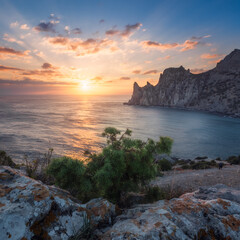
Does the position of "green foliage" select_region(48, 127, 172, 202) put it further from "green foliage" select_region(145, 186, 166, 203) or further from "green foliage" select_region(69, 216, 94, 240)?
"green foliage" select_region(69, 216, 94, 240)

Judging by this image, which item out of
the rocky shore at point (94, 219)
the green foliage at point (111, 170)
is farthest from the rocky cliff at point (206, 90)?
the rocky shore at point (94, 219)

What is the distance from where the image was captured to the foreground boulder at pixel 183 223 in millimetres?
A: 2885

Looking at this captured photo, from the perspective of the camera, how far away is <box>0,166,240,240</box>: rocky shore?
2.76m

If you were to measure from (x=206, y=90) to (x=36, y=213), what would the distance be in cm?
18511

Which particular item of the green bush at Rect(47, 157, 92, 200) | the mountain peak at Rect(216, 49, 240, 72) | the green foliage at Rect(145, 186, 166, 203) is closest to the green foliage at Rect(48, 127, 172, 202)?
the green bush at Rect(47, 157, 92, 200)

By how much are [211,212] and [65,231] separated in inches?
139

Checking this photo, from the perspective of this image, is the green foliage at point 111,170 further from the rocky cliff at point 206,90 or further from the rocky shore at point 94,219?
the rocky cliff at point 206,90

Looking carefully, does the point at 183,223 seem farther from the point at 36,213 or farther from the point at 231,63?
the point at 231,63

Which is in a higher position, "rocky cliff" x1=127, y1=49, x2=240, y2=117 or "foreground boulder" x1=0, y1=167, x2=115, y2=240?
"rocky cliff" x1=127, y1=49, x2=240, y2=117

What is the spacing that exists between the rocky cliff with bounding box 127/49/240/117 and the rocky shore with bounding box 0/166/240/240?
14106 cm

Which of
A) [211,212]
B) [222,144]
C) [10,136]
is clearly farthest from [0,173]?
[222,144]

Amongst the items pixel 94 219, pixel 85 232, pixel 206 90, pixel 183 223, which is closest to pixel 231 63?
pixel 206 90

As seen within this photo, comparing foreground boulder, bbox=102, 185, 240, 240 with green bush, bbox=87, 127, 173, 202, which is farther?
green bush, bbox=87, 127, 173, 202

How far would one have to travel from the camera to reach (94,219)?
362 cm
